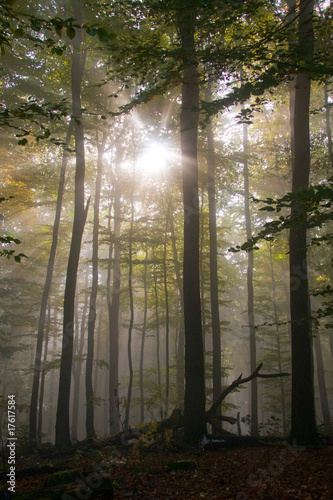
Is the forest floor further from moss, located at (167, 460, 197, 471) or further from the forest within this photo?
the forest

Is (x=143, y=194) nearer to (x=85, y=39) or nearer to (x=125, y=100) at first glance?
(x=125, y=100)

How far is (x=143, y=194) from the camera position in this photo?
16688 mm

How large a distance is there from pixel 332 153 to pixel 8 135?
15761mm

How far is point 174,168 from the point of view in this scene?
14.9 meters

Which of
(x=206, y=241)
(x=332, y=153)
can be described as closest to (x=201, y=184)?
(x=206, y=241)

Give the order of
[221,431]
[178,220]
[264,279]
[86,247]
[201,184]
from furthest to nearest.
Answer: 1. [86,247]
2. [264,279]
3. [178,220]
4. [201,184]
5. [221,431]

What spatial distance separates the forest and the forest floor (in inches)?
9.2

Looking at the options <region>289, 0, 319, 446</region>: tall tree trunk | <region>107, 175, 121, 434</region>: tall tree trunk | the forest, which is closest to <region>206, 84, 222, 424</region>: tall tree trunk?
the forest

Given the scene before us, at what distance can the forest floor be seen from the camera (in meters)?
4.30

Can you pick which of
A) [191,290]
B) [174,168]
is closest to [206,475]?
[191,290]

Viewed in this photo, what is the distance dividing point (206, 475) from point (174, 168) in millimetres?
12358

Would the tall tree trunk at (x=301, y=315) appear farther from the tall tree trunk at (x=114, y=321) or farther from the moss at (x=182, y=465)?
the tall tree trunk at (x=114, y=321)

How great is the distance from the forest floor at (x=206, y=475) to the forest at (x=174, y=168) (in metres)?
0.23

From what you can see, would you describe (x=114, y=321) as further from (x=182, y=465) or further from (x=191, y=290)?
(x=182, y=465)
